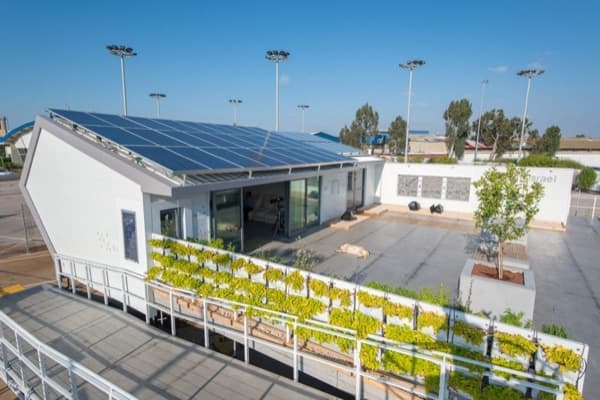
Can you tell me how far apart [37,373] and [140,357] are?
1.54 m

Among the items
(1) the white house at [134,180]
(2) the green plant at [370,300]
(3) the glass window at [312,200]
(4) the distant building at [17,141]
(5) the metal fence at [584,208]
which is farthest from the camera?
(4) the distant building at [17,141]

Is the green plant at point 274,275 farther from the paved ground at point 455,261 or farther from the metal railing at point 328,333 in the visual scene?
the paved ground at point 455,261

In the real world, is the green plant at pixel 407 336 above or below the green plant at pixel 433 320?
below

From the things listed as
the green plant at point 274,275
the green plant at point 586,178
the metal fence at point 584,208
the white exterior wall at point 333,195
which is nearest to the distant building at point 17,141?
the white exterior wall at point 333,195

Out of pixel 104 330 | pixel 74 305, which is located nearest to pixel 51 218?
pixel 74 305

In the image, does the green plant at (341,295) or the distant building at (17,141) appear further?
the distant building at (17,141)

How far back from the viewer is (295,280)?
5898 mm

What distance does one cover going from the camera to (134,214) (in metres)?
7.77

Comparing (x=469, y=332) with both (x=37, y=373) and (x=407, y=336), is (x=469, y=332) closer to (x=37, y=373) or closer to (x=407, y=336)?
(x=407, y=336)

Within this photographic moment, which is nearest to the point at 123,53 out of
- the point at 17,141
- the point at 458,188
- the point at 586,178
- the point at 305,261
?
the point at 305,261

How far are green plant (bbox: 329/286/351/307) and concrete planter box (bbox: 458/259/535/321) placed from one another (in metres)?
2.78

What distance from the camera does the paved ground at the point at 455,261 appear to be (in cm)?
755

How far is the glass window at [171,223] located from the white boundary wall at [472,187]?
Answer: 15.8 meters

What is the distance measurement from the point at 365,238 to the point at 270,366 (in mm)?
7844
